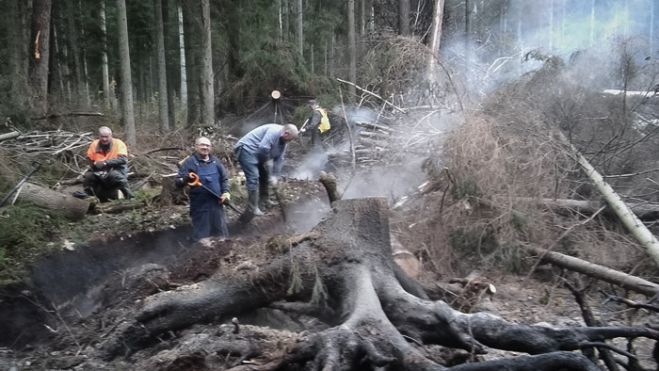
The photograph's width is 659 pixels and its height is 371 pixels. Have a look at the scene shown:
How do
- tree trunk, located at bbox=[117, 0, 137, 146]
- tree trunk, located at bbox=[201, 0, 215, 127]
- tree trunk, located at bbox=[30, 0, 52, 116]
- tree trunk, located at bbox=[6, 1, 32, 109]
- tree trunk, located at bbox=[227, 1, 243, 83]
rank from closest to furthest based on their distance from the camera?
tree trunk, located at bbox=[6, 1, 32, 109], tree trunk, located at bbox=[30, 0, 52, 116], tree trunk, located at bbox=[117, 0, 137, 146], tree trunk, located at bbox=[201, 0, 215, 127], tree trunk, located at bbox=[227, 1, 243, 83]

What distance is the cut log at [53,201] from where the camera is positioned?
8.03 metres

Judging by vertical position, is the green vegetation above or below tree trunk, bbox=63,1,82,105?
below

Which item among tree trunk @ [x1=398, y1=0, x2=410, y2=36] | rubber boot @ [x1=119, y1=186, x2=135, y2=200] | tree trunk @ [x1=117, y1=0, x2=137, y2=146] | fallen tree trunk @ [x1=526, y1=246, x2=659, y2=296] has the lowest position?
fallen tree trunk @ [x1=526, y1=246, x2=659, y2=296]

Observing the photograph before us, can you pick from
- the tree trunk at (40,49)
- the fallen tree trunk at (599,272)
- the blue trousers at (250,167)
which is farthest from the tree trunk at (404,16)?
the fallen tree trunk at (599,272)

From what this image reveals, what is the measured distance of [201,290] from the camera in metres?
5.07

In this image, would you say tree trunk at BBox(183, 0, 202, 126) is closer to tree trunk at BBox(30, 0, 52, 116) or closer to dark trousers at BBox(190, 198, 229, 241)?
tree trunk at BBox(30, 0, 52, 116)

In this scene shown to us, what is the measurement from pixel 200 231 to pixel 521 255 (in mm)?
4095

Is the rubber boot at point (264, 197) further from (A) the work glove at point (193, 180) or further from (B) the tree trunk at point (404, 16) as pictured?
(B) the tree trunk at point (404, 16)

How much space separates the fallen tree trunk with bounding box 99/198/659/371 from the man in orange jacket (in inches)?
201

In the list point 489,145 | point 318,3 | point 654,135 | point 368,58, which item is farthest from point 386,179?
point 318,3

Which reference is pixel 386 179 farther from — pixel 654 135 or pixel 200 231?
pixel 654 135

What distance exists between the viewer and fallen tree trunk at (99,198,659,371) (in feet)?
13.0

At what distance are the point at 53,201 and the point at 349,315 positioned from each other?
5.40 meters

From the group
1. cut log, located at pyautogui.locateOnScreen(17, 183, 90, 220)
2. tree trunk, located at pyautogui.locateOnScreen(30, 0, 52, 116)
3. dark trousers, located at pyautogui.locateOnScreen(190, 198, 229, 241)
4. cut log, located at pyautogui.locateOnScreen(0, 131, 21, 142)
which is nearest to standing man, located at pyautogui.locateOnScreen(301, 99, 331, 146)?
tree trunk, located at pyautogui.locateOnScreen(30, 0, 52, 116)
